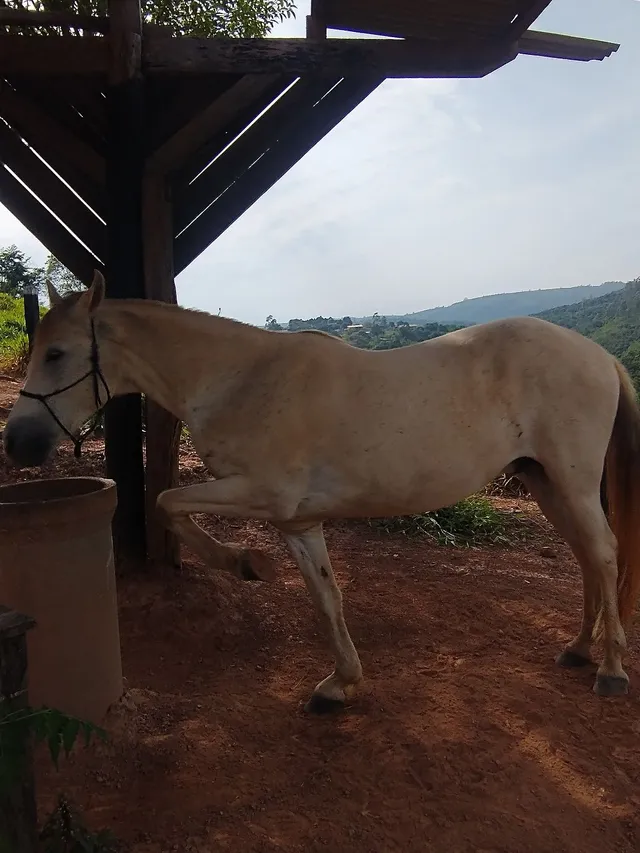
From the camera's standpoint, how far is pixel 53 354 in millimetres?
2633

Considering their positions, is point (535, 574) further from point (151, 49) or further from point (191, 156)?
point (151, 49)

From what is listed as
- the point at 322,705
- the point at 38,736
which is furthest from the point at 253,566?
the point at 38,736

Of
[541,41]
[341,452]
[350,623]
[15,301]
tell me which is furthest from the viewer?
[15,301]

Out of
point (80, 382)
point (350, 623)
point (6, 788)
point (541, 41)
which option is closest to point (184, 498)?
point (80, 382)

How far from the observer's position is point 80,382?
265 cm

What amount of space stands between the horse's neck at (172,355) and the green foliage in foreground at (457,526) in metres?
3.53

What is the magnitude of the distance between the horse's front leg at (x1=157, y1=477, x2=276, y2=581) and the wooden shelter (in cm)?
124

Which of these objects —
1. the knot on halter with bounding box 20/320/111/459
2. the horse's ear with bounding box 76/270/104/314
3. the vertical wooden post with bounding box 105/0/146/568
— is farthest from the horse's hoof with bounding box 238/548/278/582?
the vertical wooden post with bounding box 105/0/146/568

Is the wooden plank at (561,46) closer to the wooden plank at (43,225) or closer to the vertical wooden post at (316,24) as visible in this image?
the vertical wooden post at (316,24)

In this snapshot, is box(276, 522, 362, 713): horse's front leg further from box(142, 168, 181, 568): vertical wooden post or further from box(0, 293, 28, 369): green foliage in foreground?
box(0, 293, 28, 369): green foliage in foreground

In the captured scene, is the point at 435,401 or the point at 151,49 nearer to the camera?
the point at 435,401

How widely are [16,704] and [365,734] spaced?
5.52 ft

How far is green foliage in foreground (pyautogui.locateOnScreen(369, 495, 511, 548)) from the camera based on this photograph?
5.92 meters

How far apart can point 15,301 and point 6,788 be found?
939 inches
